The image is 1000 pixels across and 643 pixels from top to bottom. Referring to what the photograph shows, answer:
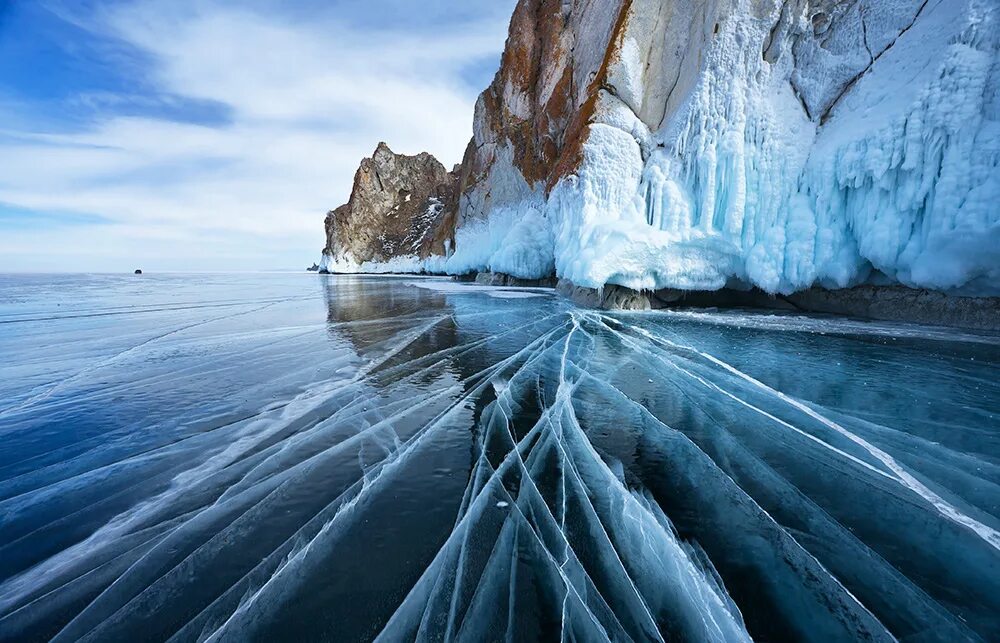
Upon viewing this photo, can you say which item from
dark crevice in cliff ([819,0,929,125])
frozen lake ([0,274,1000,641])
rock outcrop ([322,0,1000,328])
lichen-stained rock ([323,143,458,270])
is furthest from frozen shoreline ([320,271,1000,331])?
lichen-stained rock ([323,143,458,270])

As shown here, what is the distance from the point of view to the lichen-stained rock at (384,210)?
232 feet

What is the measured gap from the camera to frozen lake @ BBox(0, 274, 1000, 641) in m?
2.07

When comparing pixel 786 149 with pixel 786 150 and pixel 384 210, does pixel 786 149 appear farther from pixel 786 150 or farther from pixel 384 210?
pixel 384 210

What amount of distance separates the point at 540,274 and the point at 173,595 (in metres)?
25.3

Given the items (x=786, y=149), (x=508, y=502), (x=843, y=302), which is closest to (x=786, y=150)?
(x=786, y=149)

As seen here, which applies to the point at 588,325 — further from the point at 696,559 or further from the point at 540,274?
the point at 540,274

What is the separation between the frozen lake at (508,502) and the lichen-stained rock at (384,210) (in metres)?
66.3

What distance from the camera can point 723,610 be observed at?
81.1 inches

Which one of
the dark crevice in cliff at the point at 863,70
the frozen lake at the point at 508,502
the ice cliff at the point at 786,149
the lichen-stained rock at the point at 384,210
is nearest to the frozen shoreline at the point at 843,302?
the ice cliff at the point at 786,149

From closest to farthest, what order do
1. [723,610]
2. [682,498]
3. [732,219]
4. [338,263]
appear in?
1. [723,610]
2. [682,498]
3. [732,219]
4. [338,263]

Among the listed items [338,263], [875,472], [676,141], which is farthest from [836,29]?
[338,263]

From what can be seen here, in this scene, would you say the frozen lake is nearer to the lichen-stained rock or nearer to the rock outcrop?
the rock outcrop

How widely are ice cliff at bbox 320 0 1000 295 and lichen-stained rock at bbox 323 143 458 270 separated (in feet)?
181

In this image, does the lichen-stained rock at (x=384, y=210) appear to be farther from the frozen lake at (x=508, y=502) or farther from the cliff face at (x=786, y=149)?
the frozen lake at (x=508, y=502)
